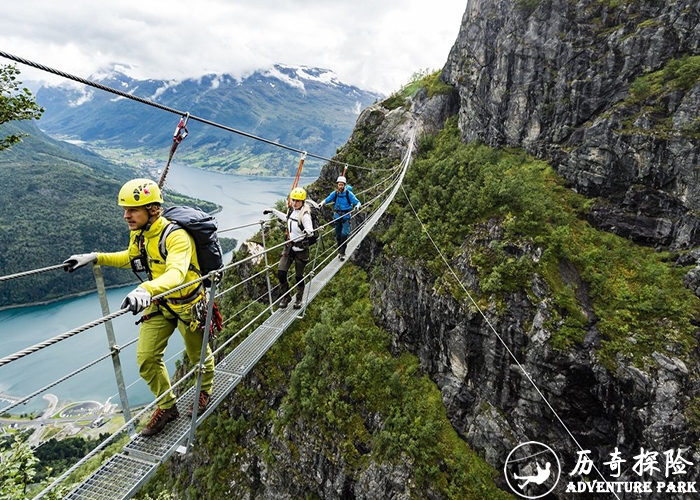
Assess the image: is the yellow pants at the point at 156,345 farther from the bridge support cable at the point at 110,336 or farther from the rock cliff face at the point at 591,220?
the rock cliff face at the point at 591,220

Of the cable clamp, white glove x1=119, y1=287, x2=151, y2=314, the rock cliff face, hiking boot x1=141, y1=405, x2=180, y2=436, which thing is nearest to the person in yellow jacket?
hiking boot x1=141, y1=405, x2=180, y2=436

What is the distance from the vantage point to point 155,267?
3.06 m

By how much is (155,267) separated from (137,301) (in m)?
1.00

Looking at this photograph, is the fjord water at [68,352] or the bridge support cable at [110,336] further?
the fjord water at [68,352]

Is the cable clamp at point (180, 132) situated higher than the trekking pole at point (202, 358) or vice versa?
the cable clamp at point (180, 132)

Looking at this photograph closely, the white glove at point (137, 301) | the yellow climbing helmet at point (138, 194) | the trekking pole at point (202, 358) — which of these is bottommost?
the trekking pole at point (202, 358)

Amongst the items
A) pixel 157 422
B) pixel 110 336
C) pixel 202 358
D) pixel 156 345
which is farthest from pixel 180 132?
pixel 157 422

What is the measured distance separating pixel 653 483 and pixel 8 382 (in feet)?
180

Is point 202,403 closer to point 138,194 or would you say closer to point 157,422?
point 157,422

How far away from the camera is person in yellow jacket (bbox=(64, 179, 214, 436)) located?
286 centimetres

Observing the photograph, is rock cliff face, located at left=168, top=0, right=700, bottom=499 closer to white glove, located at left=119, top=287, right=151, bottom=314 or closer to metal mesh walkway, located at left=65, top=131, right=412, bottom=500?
metal mesh walkway, located at left=65, top=131, right=412, bottom=500

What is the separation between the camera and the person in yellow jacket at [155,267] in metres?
2.86

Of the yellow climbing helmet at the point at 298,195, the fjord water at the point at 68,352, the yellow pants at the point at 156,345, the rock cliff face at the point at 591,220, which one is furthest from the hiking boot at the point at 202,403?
the fjord water at the point at 68,352

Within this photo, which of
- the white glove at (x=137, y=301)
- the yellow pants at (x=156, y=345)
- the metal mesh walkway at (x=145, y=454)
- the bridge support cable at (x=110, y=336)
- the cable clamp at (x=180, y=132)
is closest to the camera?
the white glove at (x=137, y=301)
